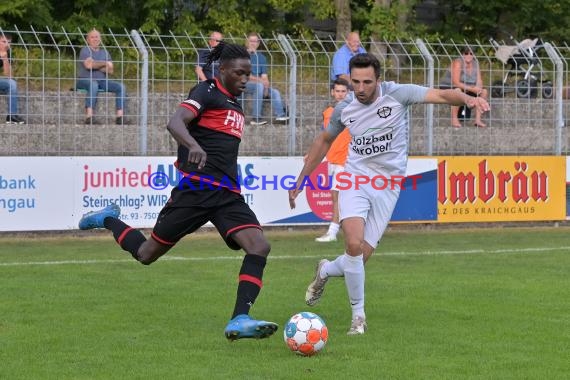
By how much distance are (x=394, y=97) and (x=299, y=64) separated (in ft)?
29.1

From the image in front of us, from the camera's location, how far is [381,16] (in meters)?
25.3

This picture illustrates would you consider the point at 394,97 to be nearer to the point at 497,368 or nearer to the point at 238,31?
the point at 497,368

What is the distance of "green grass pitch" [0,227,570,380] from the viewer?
7.24m

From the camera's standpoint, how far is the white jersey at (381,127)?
9008 millimetres

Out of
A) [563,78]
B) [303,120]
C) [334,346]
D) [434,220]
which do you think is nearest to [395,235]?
[434,220]

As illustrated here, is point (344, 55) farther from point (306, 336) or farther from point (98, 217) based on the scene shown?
point (306, 336)

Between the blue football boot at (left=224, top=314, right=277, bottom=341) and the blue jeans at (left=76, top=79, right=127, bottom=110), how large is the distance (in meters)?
9.77

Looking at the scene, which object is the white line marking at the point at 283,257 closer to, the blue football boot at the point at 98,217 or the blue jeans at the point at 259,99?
the blue football boot at the point at 98,217

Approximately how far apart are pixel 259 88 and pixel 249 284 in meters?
9.74

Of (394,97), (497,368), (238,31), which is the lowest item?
(497,368)

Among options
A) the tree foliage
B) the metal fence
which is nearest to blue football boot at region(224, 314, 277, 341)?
the metal fence

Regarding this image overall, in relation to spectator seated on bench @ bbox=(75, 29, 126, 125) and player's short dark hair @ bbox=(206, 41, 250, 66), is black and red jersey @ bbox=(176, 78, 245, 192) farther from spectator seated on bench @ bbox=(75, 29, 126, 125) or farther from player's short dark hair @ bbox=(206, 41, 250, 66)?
spectator seated on bench @ bbox=(75, 29, 126, 125)

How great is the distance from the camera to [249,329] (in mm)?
7469

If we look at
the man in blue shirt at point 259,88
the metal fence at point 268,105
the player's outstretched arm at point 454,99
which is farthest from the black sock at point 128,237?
the man in blue shirt at point 259,88
